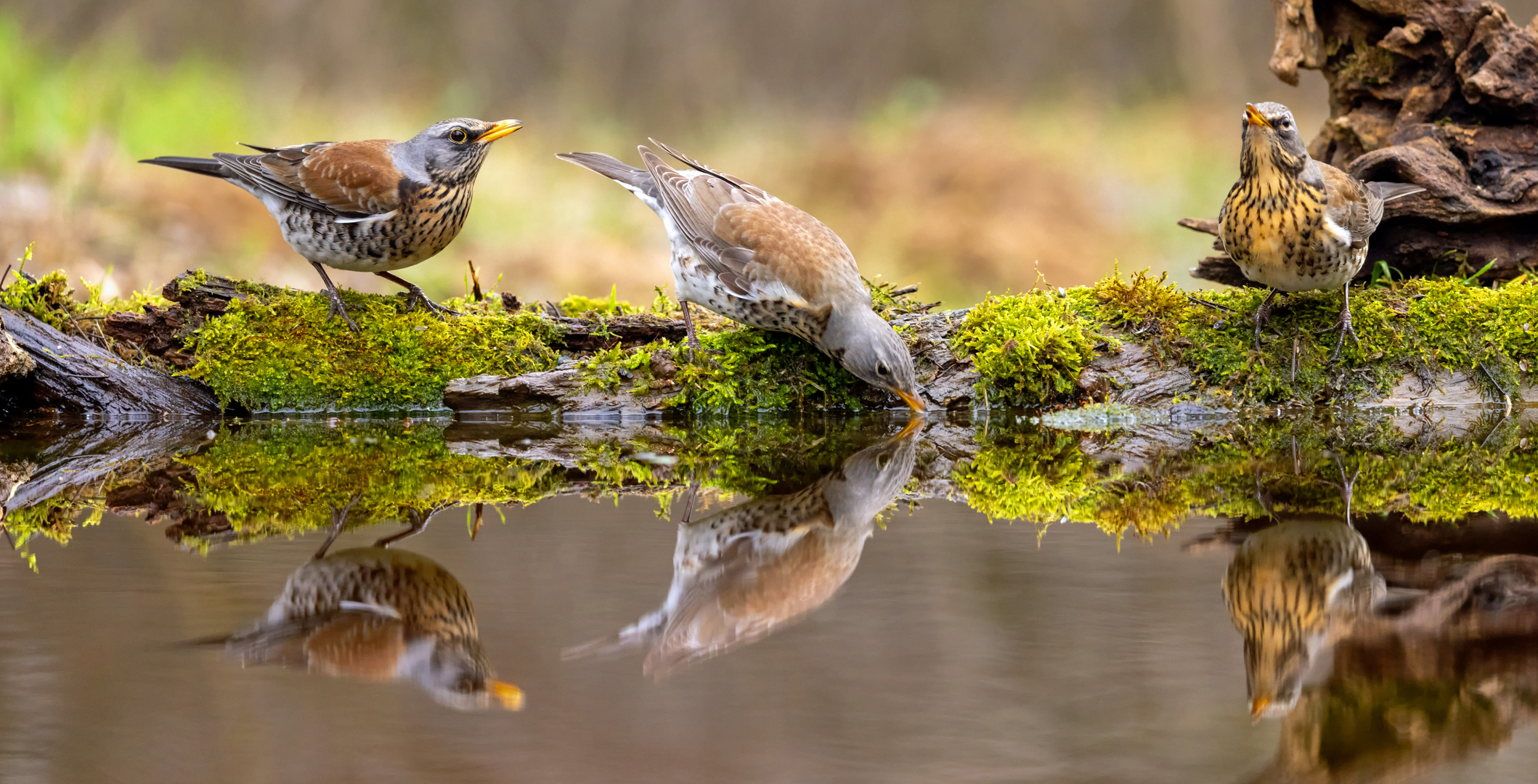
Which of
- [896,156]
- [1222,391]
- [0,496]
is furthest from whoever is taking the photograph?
[896,156]

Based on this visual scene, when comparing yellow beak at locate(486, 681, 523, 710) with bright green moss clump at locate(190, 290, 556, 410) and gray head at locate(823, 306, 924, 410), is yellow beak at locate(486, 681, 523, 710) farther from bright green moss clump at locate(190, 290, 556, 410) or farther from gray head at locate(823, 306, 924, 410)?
bright green moss clump at locate(190, 290, 556, 410)

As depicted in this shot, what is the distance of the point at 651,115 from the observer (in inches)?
717

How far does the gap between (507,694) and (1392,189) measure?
5.40 m

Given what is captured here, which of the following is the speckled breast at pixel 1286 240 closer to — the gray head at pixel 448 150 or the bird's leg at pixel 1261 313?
the bird's leg at pixel 1261 313

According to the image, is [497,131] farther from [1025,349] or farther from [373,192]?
[1025,349]

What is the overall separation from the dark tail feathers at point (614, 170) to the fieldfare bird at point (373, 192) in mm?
723

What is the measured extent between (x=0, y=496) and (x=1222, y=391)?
17.6ft

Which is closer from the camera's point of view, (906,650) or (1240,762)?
(1240,762)

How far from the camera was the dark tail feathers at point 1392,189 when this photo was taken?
576 cm

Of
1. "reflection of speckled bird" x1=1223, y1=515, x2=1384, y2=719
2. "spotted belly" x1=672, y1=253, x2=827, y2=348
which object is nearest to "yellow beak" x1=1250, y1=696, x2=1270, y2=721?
"reflection of speckled bird" x1=1223, y1=515, x2=1384, y2=719

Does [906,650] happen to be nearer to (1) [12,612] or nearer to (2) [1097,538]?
(2) [1097,538]

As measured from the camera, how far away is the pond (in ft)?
7.02

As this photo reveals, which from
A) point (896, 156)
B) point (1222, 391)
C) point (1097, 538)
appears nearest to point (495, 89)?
point (896, 156)

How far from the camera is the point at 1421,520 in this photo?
356cm
